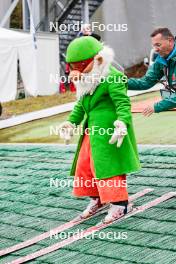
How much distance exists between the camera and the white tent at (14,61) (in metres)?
13.9

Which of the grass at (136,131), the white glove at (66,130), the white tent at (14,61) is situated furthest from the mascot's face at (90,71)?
the white tent at (14,61)

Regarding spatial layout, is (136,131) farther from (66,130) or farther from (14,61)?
(14,61)

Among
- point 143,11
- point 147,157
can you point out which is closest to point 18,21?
point 143,11

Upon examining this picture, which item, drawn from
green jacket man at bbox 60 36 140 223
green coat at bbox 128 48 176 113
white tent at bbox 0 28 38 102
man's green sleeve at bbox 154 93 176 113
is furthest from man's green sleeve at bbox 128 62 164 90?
white tent at bbox 0 28 38 102

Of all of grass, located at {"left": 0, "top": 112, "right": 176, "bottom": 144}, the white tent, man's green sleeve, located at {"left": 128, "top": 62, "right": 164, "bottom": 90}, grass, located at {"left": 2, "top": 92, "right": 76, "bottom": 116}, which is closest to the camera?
man's green sleeve, located at {"left": 128, "top": 62, "right": 164, "bottom": 90}

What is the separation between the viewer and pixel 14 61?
14227mm

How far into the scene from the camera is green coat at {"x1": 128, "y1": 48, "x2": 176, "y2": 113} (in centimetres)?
378

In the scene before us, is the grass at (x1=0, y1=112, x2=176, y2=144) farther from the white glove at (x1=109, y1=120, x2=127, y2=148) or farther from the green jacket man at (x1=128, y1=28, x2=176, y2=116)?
the white glove at (x1=109, y1=120, x2=127, y2=148)

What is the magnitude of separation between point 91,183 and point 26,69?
11329mm

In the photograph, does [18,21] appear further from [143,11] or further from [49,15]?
[143,11]

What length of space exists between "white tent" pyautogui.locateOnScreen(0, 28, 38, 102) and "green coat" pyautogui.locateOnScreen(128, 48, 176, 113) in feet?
32.6

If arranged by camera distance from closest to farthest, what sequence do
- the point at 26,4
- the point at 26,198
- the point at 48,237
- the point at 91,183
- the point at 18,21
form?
the point at 48,237 < the point at 91,183 < the point at 26,198 < the point at 26,4 < the point at 18,21

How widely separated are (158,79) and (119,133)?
82 cm

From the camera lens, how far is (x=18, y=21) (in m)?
23.6
